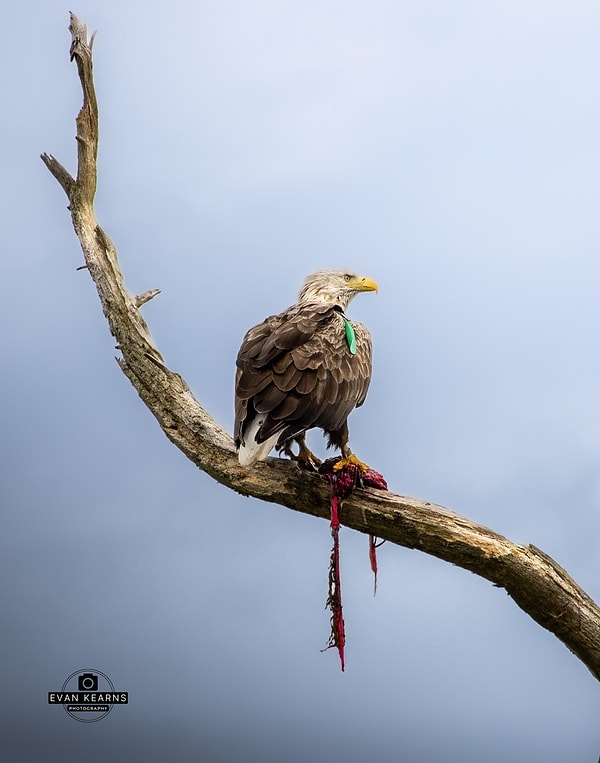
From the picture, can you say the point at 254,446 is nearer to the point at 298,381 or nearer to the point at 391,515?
the point at 298,381

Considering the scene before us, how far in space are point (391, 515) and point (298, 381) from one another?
99cm

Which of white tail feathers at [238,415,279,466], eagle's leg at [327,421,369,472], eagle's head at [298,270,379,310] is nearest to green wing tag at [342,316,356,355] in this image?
eagle's leg at [327,421,369,472]

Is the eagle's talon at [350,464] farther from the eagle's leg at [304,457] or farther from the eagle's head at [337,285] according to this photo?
the eagle's head at [337,285]

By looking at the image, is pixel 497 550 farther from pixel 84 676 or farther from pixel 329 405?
pixel 84 676

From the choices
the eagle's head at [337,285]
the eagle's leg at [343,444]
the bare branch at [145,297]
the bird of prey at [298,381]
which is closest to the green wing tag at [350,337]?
the bird of prey at [298,381]

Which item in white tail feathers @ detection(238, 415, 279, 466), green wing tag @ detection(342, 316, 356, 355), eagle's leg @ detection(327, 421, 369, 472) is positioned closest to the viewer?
white tail feathers @ detection(238, 415, 279, 466)

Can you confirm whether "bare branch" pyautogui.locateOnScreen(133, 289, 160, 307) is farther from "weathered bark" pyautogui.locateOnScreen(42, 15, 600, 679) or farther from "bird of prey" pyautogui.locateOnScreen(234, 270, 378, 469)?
"bird of prey" pyautogui.locateOnScreen(234, 270, 378, 469)

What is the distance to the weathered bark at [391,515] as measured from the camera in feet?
19.2

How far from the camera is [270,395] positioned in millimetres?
5715

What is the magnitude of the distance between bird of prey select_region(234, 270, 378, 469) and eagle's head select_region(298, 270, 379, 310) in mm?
574

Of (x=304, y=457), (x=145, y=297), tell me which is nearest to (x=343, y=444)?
(x=304, y=457)

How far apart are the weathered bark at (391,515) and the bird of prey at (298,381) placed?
0.27 meters

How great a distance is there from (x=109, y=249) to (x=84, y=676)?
10.6 ft

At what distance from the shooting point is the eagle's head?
702 cm
